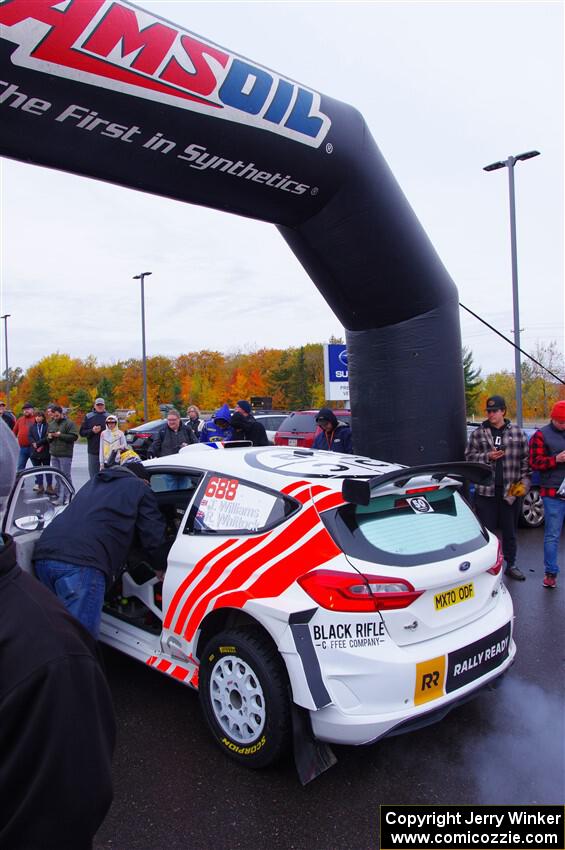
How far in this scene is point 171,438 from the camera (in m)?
9.70

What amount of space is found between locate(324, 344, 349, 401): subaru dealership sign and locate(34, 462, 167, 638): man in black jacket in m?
7.06

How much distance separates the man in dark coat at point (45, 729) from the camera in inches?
40.8

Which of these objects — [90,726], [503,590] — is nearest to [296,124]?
[503,590]

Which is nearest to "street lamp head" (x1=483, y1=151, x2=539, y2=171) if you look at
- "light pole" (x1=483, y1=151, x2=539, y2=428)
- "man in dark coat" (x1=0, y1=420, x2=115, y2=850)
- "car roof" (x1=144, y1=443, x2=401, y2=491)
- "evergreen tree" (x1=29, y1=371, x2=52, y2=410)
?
"light pole" (x1=483, y1=151, x2=539, y2=428)

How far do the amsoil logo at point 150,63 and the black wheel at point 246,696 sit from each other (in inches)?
127

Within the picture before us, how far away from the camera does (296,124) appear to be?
4371 millimetres

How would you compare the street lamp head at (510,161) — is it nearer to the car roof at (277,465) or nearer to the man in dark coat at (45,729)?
the car roof at (277,465)

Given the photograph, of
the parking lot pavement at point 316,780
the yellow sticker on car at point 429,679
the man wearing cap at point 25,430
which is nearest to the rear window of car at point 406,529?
the yellow sticker on car at point 429,679

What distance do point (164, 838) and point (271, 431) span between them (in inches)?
577

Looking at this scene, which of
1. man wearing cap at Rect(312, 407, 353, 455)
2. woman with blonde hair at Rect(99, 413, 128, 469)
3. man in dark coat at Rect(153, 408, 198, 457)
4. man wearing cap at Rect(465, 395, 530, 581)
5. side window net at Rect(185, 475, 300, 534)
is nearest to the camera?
side window net at Rect(185, 475, 300, 534)

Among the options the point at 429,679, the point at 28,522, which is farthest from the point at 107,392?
the point at 429,679

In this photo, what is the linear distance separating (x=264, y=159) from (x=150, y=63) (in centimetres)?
101

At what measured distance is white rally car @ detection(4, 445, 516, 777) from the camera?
279cm

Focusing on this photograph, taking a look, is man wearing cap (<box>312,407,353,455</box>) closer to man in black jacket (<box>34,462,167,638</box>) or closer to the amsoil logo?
the amsoil logo
